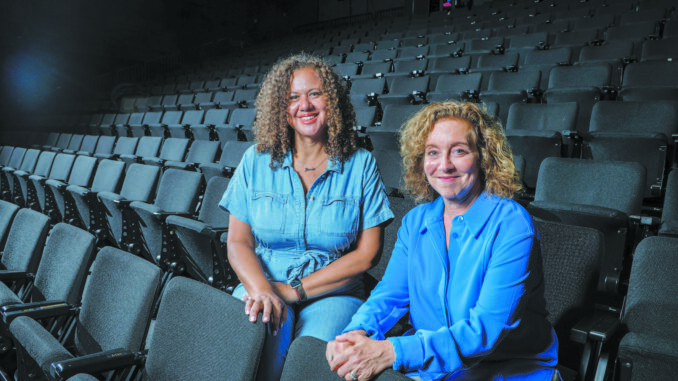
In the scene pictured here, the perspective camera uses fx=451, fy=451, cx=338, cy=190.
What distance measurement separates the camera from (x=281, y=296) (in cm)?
126

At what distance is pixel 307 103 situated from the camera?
1444 millimetres

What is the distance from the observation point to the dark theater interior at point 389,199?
1032 millimetres

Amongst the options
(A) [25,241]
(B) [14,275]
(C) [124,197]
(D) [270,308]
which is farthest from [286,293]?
(C) [124,197]

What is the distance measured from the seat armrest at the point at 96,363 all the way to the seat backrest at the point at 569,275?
1030 mm

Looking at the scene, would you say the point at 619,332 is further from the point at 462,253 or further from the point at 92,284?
the point at 92,284

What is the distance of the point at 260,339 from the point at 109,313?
2.20 ft

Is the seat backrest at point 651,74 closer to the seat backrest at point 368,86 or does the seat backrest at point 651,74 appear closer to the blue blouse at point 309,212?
the seat backrest at point 368,86

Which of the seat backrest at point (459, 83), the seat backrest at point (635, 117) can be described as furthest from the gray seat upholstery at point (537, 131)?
the seat backrest at point (459, 83)

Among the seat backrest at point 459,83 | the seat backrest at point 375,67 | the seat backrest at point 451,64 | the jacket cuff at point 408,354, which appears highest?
the seat backrest at point 375,67

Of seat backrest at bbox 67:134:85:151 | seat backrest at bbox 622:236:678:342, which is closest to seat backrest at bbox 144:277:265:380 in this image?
seat backrest at bbox 622:236:678:342

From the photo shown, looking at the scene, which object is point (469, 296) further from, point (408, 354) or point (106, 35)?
point (106, 35)

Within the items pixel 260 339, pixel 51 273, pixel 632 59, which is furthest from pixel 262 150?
pixel 632 59

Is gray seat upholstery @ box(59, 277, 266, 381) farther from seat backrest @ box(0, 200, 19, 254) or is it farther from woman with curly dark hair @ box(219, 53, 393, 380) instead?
seat backrest @ box(0, 200, 19, 254)

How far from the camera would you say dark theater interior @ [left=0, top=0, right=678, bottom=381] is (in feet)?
3.39
